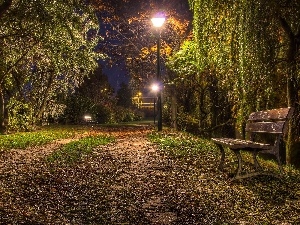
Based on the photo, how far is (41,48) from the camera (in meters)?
15.6

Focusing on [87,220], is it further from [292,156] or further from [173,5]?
[173,5]

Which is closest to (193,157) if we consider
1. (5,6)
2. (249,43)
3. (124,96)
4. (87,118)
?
(249,43)

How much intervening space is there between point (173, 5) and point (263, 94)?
15788 millimetres

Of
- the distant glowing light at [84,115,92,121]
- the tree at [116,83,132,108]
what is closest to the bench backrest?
the distant glowing light at [84,115,92,121]

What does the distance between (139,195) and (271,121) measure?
10.1ft

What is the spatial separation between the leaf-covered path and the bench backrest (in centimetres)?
98

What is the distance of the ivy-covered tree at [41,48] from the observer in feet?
32.0

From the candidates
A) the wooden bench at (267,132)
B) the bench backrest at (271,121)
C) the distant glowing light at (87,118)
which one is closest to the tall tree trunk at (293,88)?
the bench backrest at (271,121)

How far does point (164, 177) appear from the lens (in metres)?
7.75

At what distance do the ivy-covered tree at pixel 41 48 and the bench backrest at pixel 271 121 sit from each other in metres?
4.72

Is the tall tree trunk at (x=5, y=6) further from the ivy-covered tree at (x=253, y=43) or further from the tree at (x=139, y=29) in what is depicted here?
the tree at (x=139, y=29)

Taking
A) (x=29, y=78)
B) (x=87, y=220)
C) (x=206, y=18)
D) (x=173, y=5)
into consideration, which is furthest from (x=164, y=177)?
(x=173, y=5)

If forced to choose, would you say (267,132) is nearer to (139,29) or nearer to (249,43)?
(249,43)

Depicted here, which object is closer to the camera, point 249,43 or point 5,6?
point 249,43
